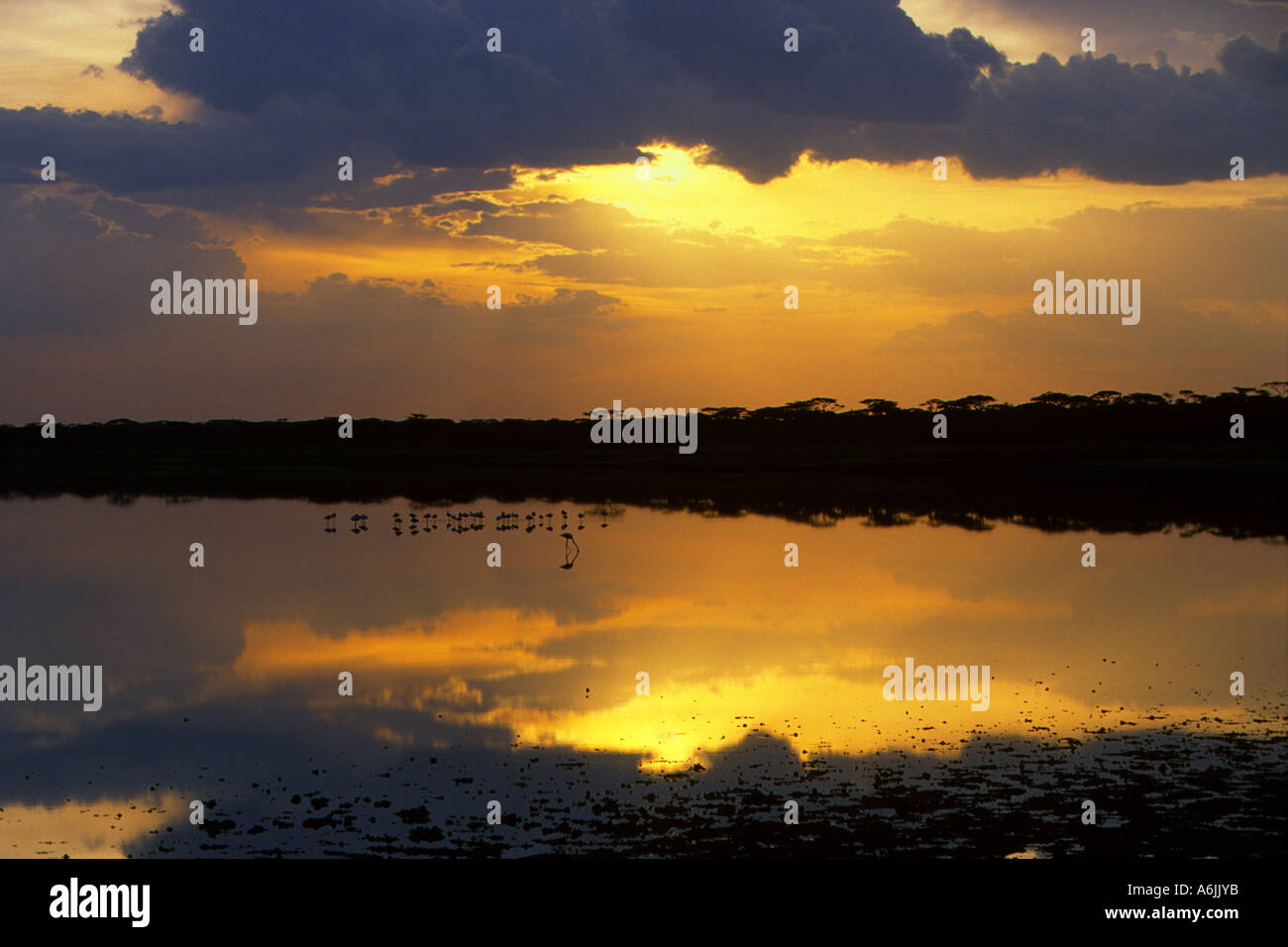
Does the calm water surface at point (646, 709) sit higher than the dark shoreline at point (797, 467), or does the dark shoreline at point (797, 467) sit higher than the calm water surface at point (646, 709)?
the dark shoreline at point (797, 467)

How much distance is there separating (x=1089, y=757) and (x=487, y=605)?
56.5 ft

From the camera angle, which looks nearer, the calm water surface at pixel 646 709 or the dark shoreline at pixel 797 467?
the calm water surface at pixel 646 709

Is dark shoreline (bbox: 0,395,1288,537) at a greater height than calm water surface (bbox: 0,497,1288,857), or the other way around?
dark shoreline (bbox: 0,395,1288,537)

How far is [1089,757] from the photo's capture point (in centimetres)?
1496

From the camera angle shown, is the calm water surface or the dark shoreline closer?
the calm water surface

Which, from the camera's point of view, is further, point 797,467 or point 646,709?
point 797,467

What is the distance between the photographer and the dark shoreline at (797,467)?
61875 mm

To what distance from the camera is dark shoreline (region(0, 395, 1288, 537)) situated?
203 ft

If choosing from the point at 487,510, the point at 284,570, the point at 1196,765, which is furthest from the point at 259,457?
the point at 1196,765

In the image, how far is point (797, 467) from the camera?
101 metres
